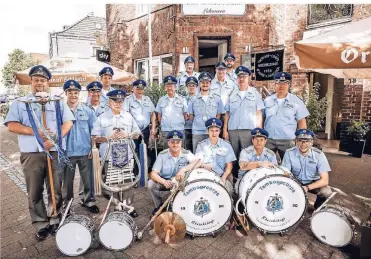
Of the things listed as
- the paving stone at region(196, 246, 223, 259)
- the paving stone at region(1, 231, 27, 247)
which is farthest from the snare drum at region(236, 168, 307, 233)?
the paving stone at region(1, 231, 27, 247)

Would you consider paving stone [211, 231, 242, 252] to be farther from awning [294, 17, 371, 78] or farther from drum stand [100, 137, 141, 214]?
awning [294, 17, 371, 78]

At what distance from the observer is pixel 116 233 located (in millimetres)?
3484

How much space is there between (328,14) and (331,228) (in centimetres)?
782

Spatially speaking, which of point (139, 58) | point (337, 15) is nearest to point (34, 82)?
point (139, 58)

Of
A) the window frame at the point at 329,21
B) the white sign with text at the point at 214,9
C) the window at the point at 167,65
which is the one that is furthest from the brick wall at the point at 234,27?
the window frame at the point at 329,21

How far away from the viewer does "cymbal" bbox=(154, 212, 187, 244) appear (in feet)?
11.5

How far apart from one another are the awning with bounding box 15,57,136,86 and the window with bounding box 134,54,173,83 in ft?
8.50

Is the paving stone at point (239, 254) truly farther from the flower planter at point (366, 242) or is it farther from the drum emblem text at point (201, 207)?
the flower planter at point (366, 242)

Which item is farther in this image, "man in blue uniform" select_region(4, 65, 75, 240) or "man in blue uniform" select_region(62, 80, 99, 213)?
"man in blue uniform" select_region(62, 80, 99, 213)

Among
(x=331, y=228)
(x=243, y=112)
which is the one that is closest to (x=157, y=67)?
→ (x=243, y=112)

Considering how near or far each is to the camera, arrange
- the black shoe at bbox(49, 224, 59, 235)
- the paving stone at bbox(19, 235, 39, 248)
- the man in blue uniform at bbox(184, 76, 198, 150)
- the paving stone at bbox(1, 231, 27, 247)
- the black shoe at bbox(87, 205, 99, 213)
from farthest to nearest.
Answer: the man in blue uniform at bbox(184, 76, 198, 150) < the black shoe at bbox(87, 205, 99, 213) < the black shoe at bbox(49, 224, 59, 235) < the paving stone at bbox(1, 231, 27, 247) < the paving stone at bbox(19, 235, 39, 248)

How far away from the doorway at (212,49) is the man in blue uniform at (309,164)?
609 cm

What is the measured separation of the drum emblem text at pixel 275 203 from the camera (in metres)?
3.61

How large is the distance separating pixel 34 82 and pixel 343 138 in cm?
828
